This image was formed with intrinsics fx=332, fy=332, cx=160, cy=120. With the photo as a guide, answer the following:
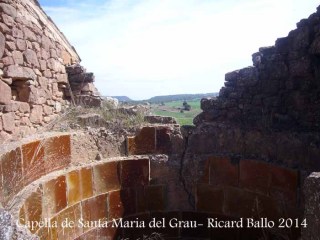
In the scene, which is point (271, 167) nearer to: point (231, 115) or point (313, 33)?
point (231, 115)

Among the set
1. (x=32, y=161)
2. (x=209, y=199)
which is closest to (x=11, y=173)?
(x=32, y=161)

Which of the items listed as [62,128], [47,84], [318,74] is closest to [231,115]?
[318,74]

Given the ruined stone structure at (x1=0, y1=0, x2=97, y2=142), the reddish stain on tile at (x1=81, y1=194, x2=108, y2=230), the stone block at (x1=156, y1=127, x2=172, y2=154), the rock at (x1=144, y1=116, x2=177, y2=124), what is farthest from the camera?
the rock at (x1=144, y1=116, x2=177, y2=124)

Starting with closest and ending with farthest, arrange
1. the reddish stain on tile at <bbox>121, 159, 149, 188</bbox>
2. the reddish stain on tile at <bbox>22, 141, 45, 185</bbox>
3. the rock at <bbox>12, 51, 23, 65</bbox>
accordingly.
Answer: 1. the reddish stain on tile at <bbox>22, 141, 45, 185</bbox>
2. the rock at <bbox>12, 51, 23, 65</bbox>
3. the reddish stain on tile at <bbox>121, 159, 149, 188</bbox>

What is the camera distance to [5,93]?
4.21m

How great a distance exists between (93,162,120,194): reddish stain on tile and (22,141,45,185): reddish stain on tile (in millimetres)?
873

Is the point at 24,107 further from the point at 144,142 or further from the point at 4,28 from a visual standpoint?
the point at 144,142

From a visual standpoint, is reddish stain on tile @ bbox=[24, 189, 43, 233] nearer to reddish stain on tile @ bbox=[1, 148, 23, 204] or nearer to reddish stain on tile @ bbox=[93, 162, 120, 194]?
reddish stain on tile @ bbox=[1, 148, 23, 204]

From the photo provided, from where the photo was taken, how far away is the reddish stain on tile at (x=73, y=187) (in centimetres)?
444

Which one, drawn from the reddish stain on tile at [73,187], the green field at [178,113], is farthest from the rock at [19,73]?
the green field at [178,113]

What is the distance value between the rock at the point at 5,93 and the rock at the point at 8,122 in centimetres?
17

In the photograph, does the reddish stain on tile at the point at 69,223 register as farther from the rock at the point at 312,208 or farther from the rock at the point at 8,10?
the rock at the point at 312,208

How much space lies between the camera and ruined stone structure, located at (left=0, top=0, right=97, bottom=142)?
423 cm

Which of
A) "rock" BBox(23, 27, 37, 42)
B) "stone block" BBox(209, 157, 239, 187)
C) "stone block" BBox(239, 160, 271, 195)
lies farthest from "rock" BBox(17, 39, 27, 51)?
"stone block" BBox(239, 160, 271, 195)
